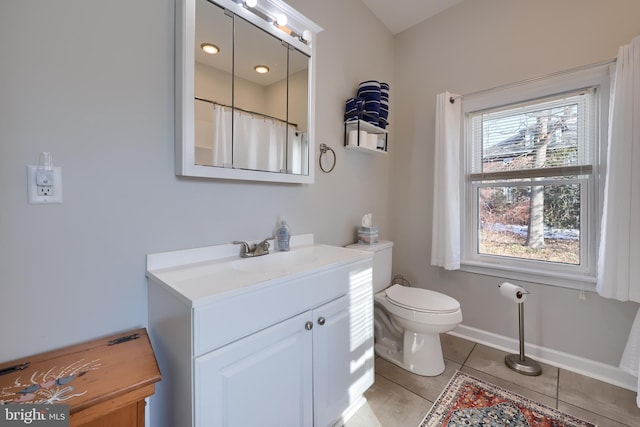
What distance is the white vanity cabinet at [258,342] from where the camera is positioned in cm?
86

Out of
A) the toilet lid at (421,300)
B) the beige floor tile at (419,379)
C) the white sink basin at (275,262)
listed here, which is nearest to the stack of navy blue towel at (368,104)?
the white sink basin at (275,262)

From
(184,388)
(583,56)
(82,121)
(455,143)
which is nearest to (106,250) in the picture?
(82,121)

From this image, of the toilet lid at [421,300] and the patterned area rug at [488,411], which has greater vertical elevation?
the toilet lid at [421,300]

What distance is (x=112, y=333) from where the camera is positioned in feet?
3.46

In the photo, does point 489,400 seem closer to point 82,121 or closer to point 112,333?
point 112,333

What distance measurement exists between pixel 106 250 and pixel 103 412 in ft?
1.80

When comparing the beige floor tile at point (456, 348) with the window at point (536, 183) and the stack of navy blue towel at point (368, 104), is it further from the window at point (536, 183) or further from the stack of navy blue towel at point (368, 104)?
the stack of navy blue towel at point (368, 104)

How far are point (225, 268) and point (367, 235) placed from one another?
1.15 m

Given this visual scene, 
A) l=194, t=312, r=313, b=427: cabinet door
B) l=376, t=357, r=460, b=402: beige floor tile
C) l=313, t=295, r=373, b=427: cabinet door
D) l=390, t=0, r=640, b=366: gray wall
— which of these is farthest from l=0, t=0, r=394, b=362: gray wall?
l=390, t=0, r=640, b=366: gray wall

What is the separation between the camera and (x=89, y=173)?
984mm

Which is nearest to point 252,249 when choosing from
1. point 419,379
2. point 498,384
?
point 419,379

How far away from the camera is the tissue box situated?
2070 mm

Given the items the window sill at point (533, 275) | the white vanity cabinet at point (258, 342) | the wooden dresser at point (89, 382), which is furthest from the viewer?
the window sill at point (533, 275)

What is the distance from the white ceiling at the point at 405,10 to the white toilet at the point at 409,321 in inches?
76.6
